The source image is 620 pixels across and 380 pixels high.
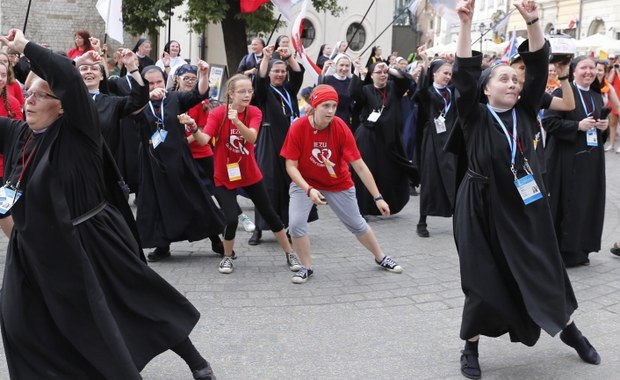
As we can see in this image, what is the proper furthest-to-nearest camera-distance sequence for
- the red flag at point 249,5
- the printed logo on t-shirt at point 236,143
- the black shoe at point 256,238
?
the red flag at point 249,5 → the black shoe at point 256,238 → the printed logo on t-shirt at point 236,143

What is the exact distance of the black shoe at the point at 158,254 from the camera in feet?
25.1

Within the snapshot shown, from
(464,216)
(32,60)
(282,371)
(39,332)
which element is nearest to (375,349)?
(282,371)

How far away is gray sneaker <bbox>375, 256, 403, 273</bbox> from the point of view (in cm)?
A: 715

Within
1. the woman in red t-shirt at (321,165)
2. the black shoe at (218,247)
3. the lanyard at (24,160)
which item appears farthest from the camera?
the black shoe at (218,247)

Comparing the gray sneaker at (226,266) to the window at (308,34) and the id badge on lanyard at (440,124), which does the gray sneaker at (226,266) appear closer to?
the id badge on lanyard at (440,124)

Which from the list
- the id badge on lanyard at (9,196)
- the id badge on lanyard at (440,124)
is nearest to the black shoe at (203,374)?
the id badge on lanyard at (9,196)

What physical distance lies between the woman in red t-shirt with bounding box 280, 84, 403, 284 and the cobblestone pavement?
1.78 ft

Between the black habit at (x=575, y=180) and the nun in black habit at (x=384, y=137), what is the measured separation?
9.29 feet

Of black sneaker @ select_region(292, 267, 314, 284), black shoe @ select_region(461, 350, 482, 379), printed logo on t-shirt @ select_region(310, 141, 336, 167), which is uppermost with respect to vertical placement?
printed logo on t-shirt @ select_region(310, 141, 336, 167)

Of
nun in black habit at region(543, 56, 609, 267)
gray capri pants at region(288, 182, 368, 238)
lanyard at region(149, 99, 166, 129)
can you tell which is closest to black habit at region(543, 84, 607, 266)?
nun in black habit at region(543, 56, 609, 267)

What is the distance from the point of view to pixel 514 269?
4363 millimetres

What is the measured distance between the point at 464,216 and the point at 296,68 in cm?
473

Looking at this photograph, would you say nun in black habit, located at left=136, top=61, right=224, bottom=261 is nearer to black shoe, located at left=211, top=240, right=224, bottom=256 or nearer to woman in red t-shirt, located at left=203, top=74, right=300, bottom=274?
black shoe, located at left=211, top=240, right=224, bottom=256

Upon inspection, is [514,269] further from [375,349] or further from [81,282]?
[81,282]
